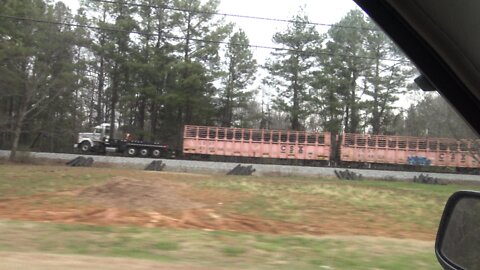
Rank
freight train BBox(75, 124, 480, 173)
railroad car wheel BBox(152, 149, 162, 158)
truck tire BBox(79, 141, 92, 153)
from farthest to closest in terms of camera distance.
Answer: truck tire BBox(79, 141, 92, 153) → railroad car wheel BBox(152, 149, 162, 158) → freight train BBox(75, 124, 480, 173)

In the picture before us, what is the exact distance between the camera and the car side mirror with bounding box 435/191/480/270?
218 centimetres

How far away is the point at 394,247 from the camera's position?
961 centimetres

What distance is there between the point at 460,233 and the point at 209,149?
4199cm

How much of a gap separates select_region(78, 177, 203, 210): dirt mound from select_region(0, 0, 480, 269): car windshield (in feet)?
0.28

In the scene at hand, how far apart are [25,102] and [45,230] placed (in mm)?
31511

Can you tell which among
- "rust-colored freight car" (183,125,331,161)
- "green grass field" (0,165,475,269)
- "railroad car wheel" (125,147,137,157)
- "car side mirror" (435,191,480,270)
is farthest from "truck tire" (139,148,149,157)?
"car side mirror" (435,191,480,270)

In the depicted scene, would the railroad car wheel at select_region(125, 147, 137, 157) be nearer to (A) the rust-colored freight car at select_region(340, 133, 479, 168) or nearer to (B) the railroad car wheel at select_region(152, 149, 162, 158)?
(B) the railroad car wheel at select_region(152, 149, 162, 158)

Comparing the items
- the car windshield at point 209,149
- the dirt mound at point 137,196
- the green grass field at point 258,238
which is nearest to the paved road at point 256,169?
the car windshield at point 209,149

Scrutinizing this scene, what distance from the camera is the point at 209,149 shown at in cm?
4412

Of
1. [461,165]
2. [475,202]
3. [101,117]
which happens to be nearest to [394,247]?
[475,202]

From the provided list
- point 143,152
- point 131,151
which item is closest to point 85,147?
point 131,151

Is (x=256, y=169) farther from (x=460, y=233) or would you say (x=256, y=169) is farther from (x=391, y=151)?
(x=460, y=233)

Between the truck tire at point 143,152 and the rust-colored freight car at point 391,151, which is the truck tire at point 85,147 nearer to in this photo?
the truck tire at point 143,152

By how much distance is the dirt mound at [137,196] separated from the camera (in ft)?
52.7
